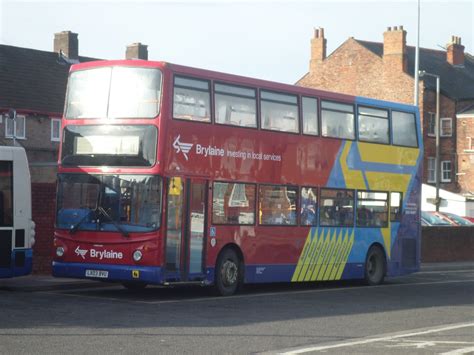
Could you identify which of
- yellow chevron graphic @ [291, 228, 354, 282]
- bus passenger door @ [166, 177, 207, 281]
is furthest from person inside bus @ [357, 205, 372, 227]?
bus passenger door @ [166, 177, 207, 281]

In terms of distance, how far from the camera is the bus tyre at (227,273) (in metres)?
20.6

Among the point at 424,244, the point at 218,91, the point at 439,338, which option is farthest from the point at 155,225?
the point at 424,244

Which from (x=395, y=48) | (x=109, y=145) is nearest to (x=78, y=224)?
(x=109, y=145)

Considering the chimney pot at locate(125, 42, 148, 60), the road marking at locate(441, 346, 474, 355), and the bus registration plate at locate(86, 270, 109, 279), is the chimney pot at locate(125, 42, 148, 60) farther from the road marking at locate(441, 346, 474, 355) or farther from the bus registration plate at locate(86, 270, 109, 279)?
the road marking at locate(441, 346, 474, 355)

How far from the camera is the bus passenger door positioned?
766 inches

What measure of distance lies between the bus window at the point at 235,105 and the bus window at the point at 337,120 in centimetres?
253

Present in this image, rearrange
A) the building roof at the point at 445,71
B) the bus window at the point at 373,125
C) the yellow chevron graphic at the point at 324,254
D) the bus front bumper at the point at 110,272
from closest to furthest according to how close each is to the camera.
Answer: the bus front bumper at the point at 110,272 < the yellow chevron graphic at the point at 324,254 < the bus window at the point at 373,125 < the building roof at the point at 445,71

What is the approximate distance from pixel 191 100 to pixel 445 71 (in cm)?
5968

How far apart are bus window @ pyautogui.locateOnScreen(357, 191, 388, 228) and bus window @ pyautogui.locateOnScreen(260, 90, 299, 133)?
10.2 ft

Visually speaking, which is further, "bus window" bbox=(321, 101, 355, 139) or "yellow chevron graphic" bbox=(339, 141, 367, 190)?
"yellow chevron graphic" bbox=(339, 141, 367, 190)

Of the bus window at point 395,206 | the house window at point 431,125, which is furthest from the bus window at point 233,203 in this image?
the house window at point 431,125

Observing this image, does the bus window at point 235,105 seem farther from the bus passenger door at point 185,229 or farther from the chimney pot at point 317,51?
the chimney pot at point 317,51

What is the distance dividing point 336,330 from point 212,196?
19.7 feet

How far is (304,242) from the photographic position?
23.1 m
